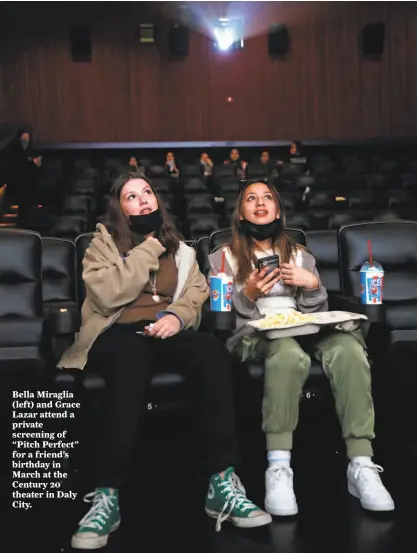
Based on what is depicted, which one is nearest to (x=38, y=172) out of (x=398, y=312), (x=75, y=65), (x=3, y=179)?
(x=3, y=179)

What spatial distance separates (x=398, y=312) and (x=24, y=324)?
3.56 feet

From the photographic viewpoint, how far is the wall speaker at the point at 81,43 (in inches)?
422

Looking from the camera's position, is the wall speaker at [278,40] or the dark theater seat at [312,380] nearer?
the dark theater seat at [312,380]

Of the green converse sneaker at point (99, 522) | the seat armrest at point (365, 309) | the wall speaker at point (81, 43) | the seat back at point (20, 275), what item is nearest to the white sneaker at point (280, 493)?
the green converse sneaker at point (99, 522)

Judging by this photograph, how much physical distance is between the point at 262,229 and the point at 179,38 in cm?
905

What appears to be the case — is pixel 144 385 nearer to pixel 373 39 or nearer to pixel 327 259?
pixel 327 259

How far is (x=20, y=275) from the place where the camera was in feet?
8.03

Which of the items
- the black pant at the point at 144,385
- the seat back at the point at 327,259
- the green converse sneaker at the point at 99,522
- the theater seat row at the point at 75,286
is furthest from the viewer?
the seat back at the point at 327,259

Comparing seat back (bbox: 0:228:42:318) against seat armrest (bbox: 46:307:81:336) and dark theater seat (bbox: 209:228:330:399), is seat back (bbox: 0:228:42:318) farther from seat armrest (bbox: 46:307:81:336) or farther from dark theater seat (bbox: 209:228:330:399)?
dark theater seat (bbox: 209:228:330:399)

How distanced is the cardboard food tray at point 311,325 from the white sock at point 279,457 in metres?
0.32

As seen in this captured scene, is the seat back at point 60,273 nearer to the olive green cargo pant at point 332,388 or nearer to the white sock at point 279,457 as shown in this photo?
the olive green cargo pant at point 332,388

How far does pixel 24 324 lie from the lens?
216cm

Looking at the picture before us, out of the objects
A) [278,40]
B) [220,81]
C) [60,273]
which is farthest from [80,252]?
[278,40]

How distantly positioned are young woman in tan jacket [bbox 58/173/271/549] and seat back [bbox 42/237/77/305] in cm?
35
